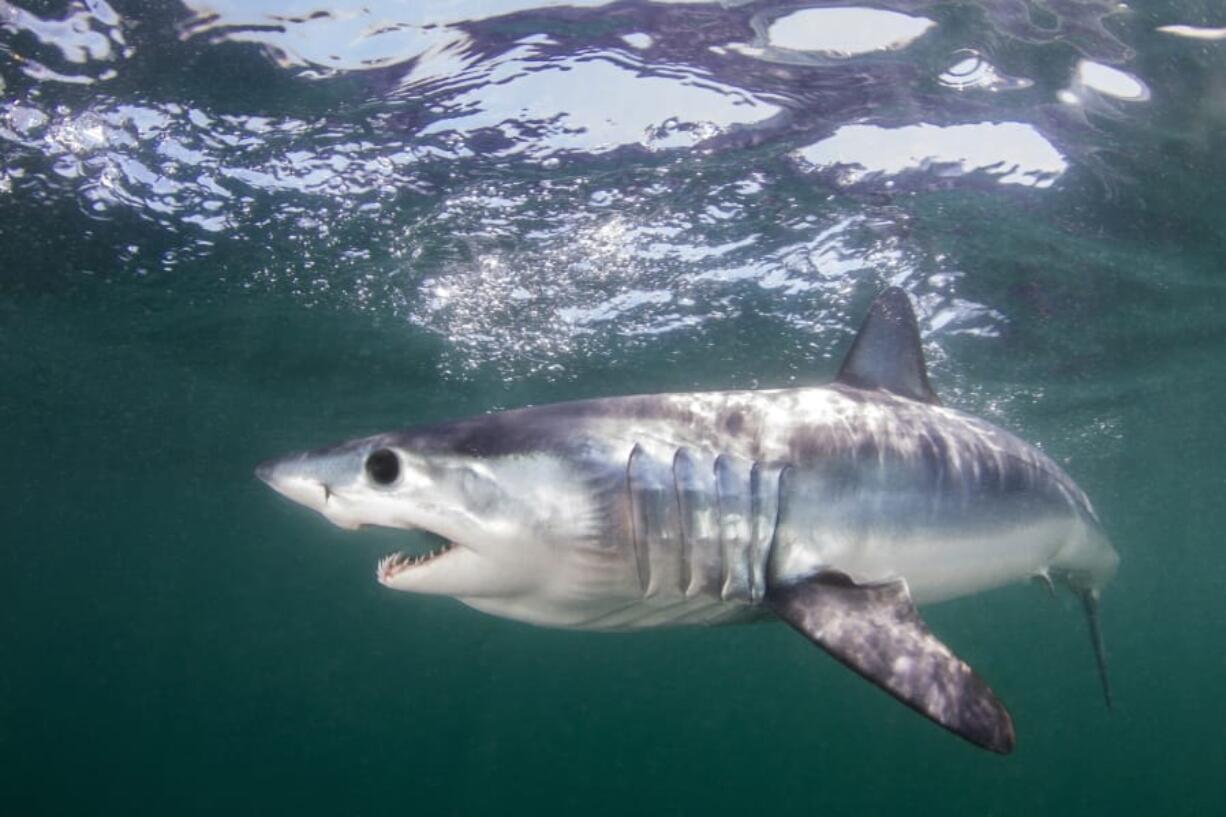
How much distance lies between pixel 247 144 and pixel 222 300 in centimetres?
630

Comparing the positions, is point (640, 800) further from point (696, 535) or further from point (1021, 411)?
point (696, 535)

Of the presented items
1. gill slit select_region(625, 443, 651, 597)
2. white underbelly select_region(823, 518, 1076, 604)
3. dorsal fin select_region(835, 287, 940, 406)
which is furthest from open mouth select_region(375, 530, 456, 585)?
dorsal fin select_region(835, 287, 940, 406)

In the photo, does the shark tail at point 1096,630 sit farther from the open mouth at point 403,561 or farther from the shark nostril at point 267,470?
the shark nostril at point 267,470

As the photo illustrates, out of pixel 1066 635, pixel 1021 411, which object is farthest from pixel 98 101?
pixel 1066 635

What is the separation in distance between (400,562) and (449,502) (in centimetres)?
39

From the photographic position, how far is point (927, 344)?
1623 cm

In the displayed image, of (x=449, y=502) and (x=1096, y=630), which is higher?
(x=449, y=502)

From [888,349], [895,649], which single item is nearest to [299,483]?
[895,649]

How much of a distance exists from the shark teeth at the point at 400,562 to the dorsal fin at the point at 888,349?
3.11 m

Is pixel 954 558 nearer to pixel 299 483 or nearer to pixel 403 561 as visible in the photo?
pixel 403 561

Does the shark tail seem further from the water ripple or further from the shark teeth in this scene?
the shark teeth

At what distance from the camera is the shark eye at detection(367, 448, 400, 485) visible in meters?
3.08

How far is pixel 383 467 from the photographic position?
3.10 m

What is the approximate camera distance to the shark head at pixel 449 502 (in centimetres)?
309
